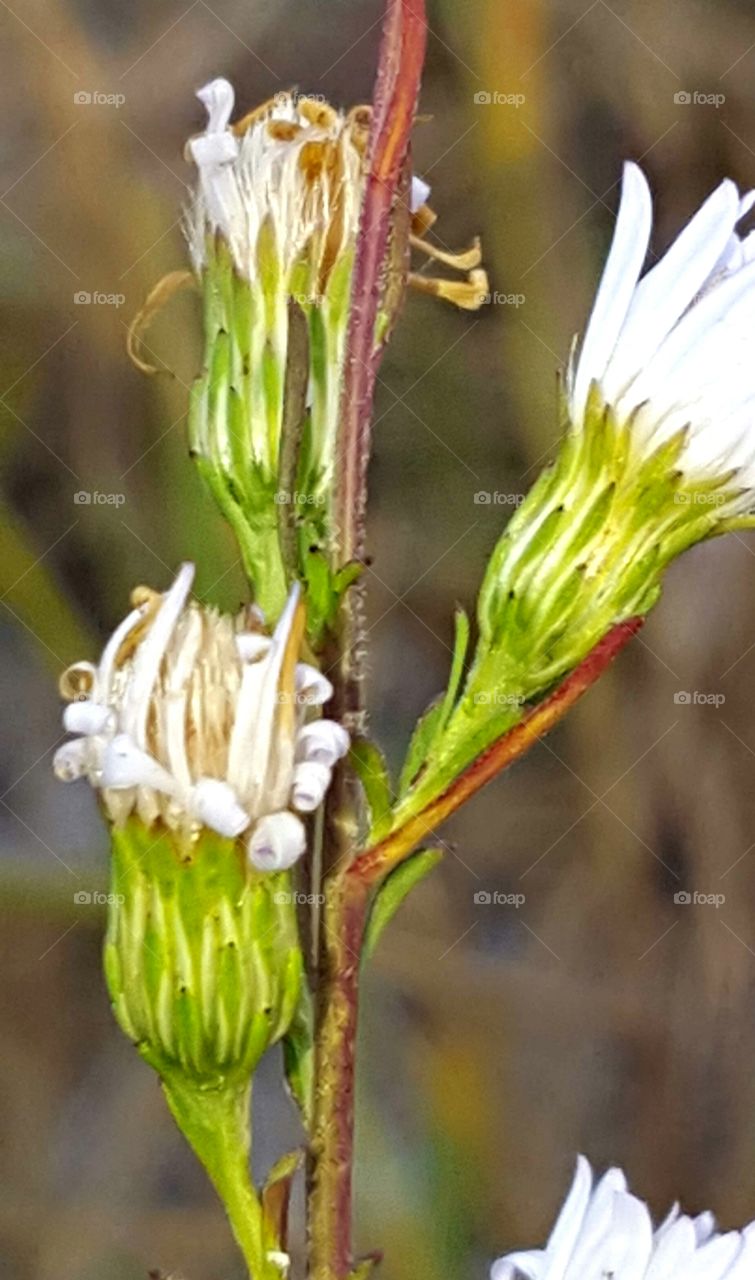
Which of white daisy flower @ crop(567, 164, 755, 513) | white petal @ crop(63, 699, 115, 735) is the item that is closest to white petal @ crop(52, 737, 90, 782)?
white petal @ crop(63, 699, 115, 735)

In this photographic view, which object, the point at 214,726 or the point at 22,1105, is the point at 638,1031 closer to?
the point at 22,1105

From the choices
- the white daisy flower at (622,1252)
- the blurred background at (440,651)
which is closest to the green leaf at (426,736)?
the white daisy flower at (622,1252)

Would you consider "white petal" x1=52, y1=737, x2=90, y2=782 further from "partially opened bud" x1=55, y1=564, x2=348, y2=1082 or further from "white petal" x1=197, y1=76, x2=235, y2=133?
"white petal" x1=197, y1=76, x2=235, y2=133

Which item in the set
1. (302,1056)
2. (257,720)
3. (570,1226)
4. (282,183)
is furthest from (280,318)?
(570,1226)

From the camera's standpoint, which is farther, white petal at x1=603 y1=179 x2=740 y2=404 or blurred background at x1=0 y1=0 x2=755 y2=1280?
blurred background at x1=0 y1=0 x2=755 y2=1280

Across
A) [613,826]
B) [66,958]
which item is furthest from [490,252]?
[66,958]

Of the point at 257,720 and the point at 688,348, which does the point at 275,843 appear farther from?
the point at 688,348
